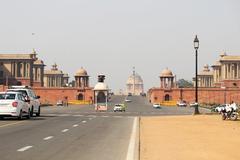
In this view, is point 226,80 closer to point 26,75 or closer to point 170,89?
point 170,89

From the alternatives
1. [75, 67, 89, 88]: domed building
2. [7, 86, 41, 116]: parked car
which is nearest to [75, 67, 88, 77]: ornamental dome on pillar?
[75, 67, 89, 88]: domed building

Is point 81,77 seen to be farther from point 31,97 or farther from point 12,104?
point 12,104

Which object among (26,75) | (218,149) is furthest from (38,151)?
(26,75)

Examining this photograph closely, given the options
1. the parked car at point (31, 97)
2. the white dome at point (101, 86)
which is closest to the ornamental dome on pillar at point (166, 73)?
the white dome at point (101, 86)

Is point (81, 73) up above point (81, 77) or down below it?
above

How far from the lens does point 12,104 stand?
33250 millimetres

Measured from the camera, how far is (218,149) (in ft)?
57.3

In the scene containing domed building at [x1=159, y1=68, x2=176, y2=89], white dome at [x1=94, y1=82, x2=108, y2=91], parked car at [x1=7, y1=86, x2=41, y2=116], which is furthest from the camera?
domed building at [x1=159, y1=68, x2=176, y2=89]

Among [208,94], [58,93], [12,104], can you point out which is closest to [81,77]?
[58,93]

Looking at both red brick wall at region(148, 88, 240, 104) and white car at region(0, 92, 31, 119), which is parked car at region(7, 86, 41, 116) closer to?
white car at region(0, 92, 31, 119)

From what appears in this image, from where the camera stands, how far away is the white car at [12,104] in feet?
109

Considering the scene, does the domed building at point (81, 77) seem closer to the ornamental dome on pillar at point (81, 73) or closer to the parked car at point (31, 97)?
the ornamental dome on pillar at point (81, 73)

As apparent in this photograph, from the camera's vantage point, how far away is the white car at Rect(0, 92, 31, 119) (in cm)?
3328

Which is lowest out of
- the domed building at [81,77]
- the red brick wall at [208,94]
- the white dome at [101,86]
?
the red brick wall at [208,94]
